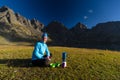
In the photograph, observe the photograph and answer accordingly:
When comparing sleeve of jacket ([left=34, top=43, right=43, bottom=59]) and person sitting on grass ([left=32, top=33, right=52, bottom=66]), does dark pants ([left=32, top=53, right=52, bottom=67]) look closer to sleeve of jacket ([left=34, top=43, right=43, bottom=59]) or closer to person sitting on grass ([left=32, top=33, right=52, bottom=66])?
person sitting on grass ([left=32, top=33, right=52, bottom=66])

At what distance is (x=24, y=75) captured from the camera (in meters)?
14.3

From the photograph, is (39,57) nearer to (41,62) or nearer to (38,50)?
(41,62)

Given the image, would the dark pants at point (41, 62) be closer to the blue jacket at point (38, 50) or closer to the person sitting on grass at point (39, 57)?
the person sitting on grass at point (39, 57)

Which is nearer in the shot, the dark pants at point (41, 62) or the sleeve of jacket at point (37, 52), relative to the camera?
the sleeve of jacket at point (37, 52)

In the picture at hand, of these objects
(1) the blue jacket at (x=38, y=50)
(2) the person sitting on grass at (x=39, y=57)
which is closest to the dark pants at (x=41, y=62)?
(2) the person sitting on grass at (x=39, y=57)

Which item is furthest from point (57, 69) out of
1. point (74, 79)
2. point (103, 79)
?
point (103, 79)

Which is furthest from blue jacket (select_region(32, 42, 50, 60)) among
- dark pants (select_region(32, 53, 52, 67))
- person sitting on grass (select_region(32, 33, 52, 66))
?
dark pants (select_region(32, 53, 52, 67))

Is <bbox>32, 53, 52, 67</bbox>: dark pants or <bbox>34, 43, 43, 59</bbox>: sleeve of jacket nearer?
<bbox>34, 43, 43, 59</bbox>: sleeve of jacket

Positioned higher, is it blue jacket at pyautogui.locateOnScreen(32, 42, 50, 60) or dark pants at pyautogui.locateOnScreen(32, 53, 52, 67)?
blue jacket at pyautogui.locateOnScreen(32, 42, 50, 60)

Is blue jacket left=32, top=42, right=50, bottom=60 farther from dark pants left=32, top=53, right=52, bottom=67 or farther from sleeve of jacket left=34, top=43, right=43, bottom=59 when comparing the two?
dark pants left=32, top=53, right=52, bottom=67

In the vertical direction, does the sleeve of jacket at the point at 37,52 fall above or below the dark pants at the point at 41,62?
above

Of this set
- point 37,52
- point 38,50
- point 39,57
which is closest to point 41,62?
point 39,57

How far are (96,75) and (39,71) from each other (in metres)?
4.39

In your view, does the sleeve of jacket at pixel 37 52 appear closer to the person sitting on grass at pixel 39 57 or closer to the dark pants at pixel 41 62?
the person sitting on grass at pixel 39 57
